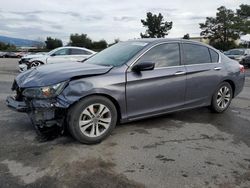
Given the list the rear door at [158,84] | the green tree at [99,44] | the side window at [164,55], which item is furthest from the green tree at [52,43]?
the rear door at [158,84]

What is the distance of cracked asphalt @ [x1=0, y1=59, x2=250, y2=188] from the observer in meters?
3.18

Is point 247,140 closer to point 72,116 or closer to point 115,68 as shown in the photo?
point 115,68

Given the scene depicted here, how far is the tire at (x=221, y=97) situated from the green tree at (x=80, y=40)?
56488 millimetres

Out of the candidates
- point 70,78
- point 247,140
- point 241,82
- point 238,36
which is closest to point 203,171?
point 247,140

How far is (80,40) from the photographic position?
63625 millimetres

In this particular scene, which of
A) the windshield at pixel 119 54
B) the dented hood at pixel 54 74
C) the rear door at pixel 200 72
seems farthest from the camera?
the rear door at pixel 200 72

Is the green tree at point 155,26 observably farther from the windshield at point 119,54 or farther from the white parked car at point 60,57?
the windshield at point 119,54

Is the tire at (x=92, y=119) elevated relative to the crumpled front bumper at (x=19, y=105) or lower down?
lower down

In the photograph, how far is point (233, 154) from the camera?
156 inches

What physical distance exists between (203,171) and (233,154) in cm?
77

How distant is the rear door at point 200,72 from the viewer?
5.29 metres

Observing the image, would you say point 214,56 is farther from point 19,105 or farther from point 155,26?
point 155,26

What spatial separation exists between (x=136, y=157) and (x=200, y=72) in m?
2.39

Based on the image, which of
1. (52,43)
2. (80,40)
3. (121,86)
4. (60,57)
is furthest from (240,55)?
(52,43)
